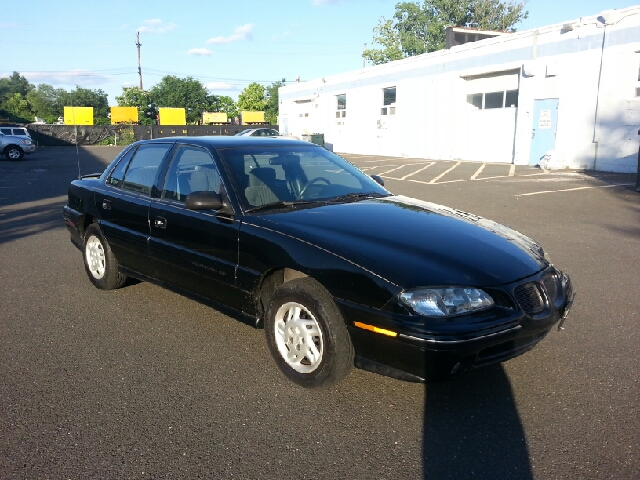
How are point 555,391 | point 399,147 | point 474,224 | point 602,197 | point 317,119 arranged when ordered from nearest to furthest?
point 555,391
point 474,224
point 602,197
point 399,147
point 317,119

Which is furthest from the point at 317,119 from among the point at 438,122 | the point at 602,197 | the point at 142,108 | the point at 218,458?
the point at 218,458

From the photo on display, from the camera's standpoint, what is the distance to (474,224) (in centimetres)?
416

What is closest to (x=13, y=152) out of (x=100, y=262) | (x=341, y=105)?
(x=341, y=105)

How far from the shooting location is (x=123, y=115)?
54469 millimetres

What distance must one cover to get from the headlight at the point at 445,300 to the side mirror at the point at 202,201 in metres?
1.60

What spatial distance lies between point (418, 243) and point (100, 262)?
3.54 metres

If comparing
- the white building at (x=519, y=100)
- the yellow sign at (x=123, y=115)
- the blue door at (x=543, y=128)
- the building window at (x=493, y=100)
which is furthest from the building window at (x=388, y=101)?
the yellow sign at (x=123, y=115)

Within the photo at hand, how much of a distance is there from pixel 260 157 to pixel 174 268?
3.71 feet

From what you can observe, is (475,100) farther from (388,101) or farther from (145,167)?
(145,167)

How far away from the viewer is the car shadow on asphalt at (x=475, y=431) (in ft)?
9.16

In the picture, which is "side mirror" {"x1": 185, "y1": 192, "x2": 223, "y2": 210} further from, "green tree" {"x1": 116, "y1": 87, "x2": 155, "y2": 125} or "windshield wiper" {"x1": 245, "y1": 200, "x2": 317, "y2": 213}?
"green tree" {"x1": 116, "y1": 87, "x2": 155, "y2": 125}

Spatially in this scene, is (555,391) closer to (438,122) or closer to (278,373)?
(278,373)

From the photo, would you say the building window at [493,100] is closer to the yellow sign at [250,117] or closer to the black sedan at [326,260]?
the black sedan at [326,260]

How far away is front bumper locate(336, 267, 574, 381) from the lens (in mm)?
3074
